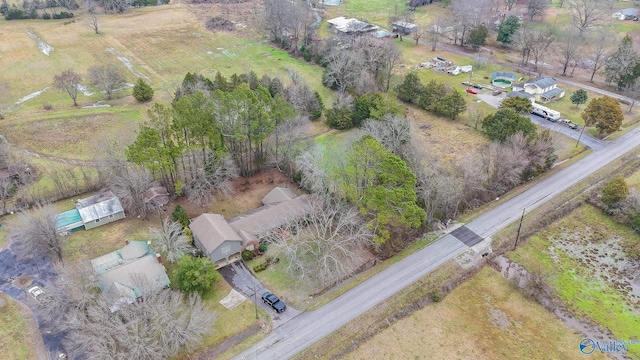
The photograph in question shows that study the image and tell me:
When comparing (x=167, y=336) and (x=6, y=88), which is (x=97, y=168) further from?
(x=6, y=88)

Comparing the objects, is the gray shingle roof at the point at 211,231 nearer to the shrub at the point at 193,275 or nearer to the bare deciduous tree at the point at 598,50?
the shrub at the point at 193,275

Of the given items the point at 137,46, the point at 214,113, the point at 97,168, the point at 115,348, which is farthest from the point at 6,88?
the point at 115,348

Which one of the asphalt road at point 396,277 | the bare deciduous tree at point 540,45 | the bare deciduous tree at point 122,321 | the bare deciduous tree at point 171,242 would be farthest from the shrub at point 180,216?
the bare deciduous tree at point 540,45

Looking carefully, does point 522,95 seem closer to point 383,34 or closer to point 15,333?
point 383,34

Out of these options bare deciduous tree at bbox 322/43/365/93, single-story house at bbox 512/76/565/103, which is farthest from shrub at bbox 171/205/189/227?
single-story house at bbox 512/76/565/103

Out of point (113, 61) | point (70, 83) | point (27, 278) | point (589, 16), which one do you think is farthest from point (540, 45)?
point (27, 278)
